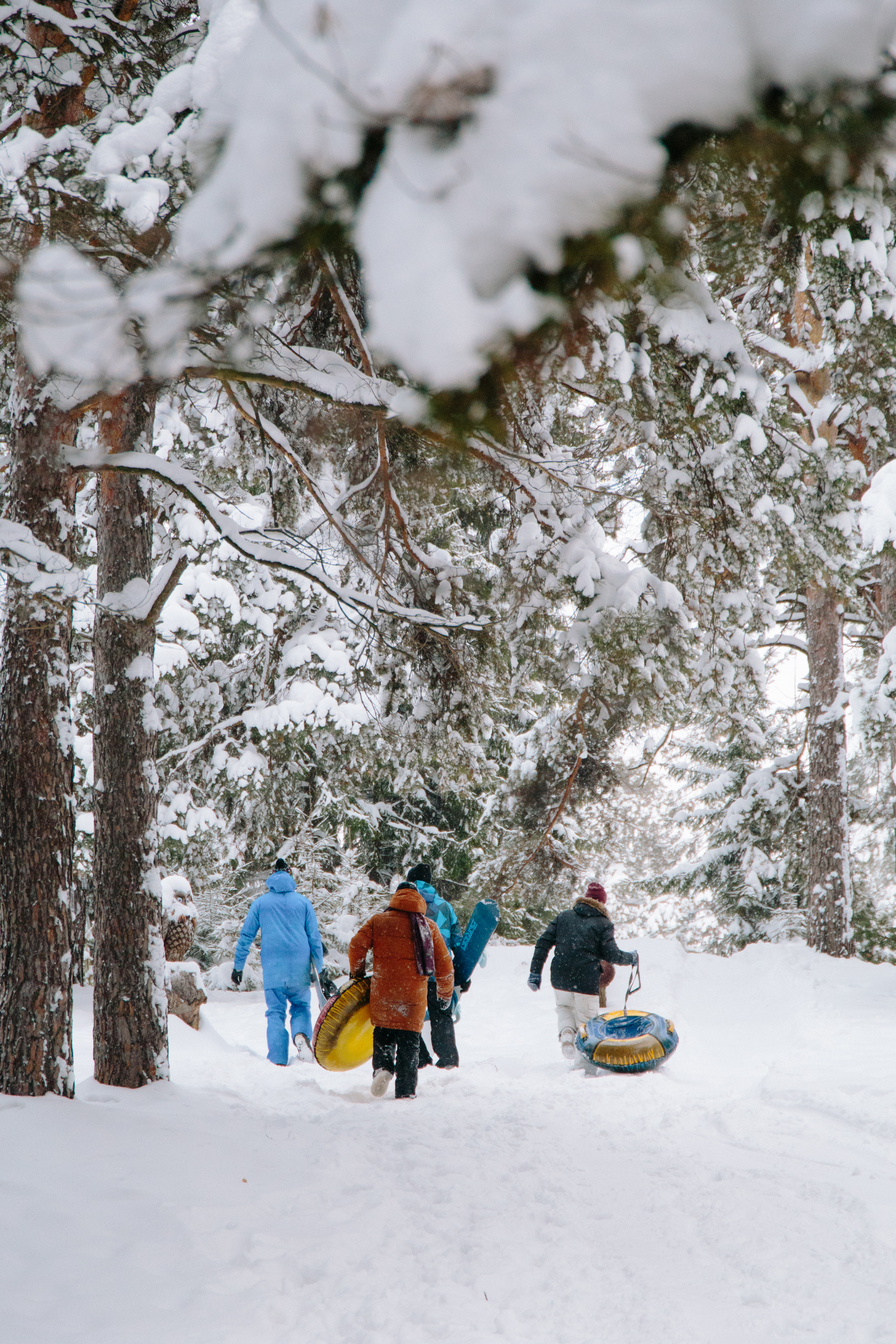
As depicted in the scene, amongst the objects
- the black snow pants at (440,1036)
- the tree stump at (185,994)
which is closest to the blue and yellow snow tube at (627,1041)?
the black snow pants at (440,1036)

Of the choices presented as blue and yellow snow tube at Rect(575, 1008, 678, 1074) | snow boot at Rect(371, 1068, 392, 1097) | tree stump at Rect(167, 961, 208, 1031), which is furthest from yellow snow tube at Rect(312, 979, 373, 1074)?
tree stump at Rect(167, 961, 208, 1031)

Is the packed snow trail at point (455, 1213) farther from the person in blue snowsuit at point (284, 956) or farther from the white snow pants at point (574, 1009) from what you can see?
the white snow pants at point (574, 1009)

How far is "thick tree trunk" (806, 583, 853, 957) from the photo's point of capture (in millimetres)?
12422

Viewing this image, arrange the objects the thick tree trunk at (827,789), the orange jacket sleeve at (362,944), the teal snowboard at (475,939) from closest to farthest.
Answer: the orange jacket sleeve at (362,944)
the teal snowboard at (475,939)
the thick tree trunk at (827,789)

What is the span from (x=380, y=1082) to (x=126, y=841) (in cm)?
267

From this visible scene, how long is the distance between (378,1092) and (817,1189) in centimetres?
325

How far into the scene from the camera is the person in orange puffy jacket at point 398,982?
6727 millimetres

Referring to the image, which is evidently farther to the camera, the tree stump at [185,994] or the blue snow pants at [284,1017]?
the tree stump at [185,994]

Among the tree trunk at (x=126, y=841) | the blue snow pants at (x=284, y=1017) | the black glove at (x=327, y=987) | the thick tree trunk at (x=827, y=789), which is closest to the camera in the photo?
the tree trunk at (x=126, y=841)

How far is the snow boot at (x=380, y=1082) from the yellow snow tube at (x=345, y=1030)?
415 mm

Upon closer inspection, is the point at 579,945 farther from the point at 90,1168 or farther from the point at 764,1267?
the point at 90,1168

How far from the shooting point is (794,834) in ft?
50.9

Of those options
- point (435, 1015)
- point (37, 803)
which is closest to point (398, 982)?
point (435, 1015)

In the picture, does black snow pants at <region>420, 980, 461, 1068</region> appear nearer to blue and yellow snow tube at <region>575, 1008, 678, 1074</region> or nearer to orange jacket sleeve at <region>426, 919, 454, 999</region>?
orange jacket sleeve at <region>426, 919, 454, 999</region>
